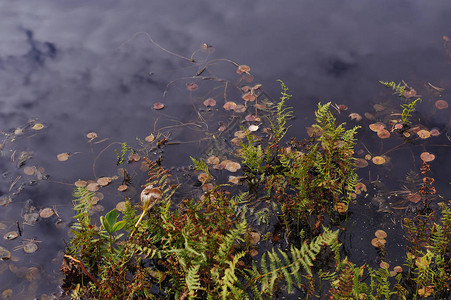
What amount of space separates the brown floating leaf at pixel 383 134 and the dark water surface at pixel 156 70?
93 millimetres

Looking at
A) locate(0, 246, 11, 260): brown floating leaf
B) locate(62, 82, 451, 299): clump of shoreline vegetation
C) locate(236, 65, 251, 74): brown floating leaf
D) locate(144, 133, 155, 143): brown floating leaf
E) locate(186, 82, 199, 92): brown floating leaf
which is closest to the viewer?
locate(62, 82, 451, 299): clump of shoreline vegetation

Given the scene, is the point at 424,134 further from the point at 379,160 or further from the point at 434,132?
the point at 379,160

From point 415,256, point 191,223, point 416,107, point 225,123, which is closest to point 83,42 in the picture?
point 225,123

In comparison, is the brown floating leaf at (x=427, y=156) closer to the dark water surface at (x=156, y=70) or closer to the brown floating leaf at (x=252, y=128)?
the dark water surface at (x=156, y=70)

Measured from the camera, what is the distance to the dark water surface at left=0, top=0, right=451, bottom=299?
3756 mm

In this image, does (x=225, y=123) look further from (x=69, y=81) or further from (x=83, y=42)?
(x=83, y=42)

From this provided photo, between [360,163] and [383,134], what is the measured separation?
0.51 meters

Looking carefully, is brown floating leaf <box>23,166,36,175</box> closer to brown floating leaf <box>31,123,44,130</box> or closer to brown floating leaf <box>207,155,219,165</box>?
brown floating leaf <box>31,123,44,130</box>

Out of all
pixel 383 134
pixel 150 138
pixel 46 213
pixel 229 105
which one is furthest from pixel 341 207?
pixel 46 213

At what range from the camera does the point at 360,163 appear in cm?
381

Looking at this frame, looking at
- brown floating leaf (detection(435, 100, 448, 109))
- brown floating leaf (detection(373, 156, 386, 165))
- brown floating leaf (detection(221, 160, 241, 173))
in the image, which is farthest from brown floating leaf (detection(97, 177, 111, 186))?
brown floating leaf (detection(435, 100, 448, 109))

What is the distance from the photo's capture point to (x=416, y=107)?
14.5 ft

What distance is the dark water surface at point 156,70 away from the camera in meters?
3.76

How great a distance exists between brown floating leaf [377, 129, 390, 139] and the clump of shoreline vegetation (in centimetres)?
77
